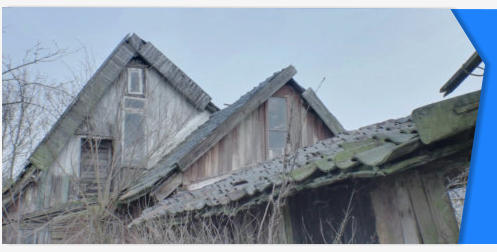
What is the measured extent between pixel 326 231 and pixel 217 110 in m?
3.32

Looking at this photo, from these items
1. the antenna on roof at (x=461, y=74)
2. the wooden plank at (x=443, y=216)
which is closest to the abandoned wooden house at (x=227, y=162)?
the wooden plank at (x=443, y=216)

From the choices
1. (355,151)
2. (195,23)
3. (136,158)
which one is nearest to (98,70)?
(136,158)

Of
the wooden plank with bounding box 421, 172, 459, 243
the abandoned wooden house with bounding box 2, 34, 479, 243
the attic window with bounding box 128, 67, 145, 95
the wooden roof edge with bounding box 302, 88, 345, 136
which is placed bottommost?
the wooden plank with bounding box 421, 172, 459, 243

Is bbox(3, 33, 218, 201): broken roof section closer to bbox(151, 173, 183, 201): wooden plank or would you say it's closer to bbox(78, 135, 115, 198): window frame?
bbox(78, 135, 115, 198): window frame

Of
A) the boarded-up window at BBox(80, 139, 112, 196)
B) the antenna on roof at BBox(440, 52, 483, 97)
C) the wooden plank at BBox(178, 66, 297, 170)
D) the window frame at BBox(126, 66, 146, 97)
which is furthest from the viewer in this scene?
the wooden plank at BBox(178, 66, 297, 170)

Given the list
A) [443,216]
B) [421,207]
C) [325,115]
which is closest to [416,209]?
[421,207]

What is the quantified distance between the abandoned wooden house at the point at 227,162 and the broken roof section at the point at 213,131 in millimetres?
15

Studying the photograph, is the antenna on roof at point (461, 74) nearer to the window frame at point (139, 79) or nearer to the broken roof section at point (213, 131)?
the broken roof section at point (213, 131)

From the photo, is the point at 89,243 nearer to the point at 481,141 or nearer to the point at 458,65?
the point at 481,141

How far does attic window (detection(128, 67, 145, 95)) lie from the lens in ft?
15.9

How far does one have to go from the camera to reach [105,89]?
455cm

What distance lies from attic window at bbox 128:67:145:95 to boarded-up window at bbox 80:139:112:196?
62 cm

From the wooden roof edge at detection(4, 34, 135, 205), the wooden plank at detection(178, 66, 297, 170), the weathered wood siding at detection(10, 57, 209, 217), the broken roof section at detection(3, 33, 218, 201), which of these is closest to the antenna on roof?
the wooden plank at detection(178, 66, 297, 170)

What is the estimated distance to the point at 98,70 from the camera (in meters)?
4.40
